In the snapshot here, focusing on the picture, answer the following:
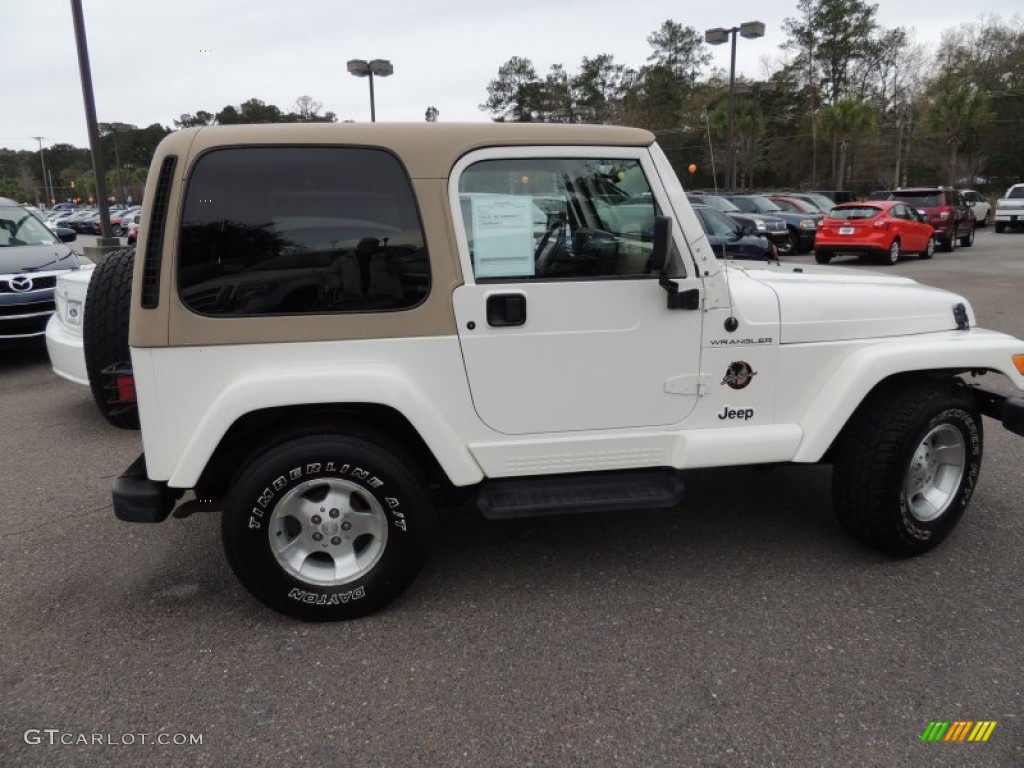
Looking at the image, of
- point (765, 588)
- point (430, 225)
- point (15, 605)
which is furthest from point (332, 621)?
point (765, 588)

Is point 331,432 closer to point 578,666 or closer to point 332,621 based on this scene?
point 332,621

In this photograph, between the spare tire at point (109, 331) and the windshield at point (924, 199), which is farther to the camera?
the windshield at point (924, 199)

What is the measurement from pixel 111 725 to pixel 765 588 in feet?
8.54

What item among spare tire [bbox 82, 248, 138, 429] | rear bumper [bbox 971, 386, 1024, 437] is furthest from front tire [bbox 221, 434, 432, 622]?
rear bumper [bbox 971, 386, 1024, 437]

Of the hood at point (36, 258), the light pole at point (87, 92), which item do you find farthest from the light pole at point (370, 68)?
the hood at point (36, 258)

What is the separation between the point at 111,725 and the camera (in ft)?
8.34

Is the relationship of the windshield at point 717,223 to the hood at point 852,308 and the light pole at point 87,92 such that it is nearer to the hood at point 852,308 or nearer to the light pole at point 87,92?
the hood at point 852,308

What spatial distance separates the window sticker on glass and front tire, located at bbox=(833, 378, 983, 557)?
67.7 inches

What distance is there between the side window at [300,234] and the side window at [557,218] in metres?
0.26

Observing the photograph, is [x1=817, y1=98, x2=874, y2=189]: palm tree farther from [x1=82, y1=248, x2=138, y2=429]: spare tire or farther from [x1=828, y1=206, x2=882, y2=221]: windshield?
[x1=82, y1=248, x2=138, y2=429]: spare tire

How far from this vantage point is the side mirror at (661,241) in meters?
2.88

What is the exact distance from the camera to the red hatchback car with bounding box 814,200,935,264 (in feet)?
54.3

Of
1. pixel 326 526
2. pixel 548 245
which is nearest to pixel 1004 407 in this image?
pixel 548 245

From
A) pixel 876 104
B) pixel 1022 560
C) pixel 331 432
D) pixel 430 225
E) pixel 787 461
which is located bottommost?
pixel 1022 560
